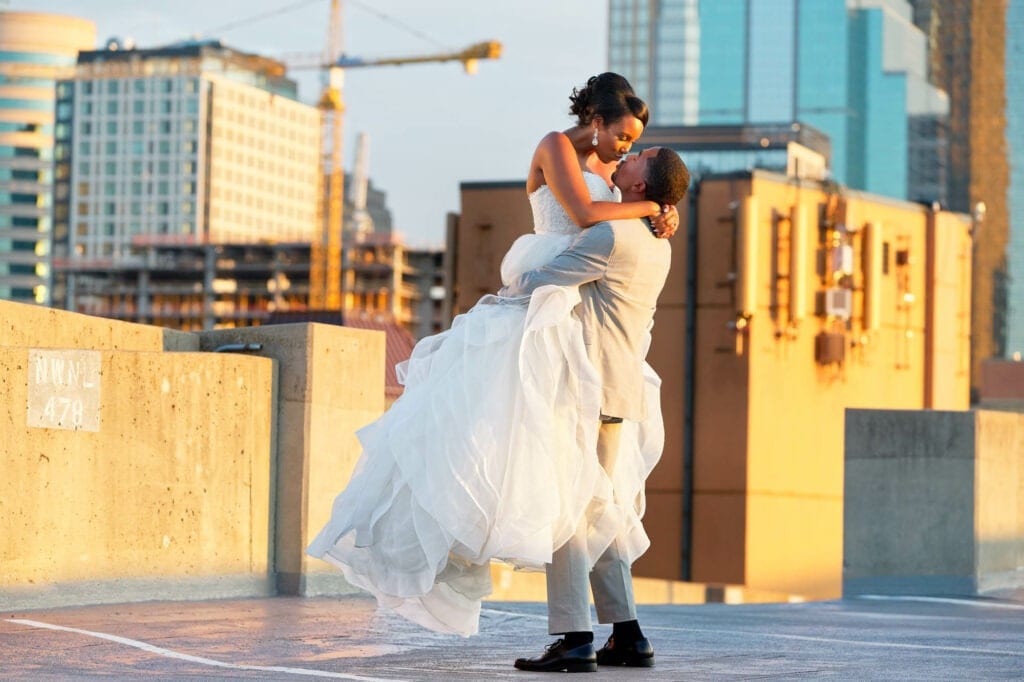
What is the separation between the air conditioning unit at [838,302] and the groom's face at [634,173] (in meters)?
33.6

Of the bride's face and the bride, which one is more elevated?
the bride's face

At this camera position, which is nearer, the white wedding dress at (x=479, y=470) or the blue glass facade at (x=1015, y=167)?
the white wedding dress at (x=479, y=470)

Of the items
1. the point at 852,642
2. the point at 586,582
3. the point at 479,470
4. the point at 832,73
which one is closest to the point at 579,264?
the point at 479,470

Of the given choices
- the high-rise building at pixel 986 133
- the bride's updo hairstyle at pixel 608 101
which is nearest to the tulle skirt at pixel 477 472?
the bride's updo hairstyle at pixel 608 101

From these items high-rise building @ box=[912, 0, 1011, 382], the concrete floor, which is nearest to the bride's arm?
the concrete floor

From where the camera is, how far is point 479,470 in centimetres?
627

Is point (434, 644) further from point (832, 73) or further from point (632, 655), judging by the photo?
point (832, 73)

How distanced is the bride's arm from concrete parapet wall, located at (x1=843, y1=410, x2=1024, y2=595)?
17.6 feet

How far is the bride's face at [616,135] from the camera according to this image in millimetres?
6727

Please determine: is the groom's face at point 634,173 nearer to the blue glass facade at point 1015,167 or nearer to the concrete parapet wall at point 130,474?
the concrete parapet wall at point 130,474

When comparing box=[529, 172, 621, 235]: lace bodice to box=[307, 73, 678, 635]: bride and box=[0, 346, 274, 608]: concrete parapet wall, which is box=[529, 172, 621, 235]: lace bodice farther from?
box=[0, 346, 274, 608]: concrete parapet wall

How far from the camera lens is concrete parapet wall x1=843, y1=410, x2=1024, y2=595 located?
11617 millimetres

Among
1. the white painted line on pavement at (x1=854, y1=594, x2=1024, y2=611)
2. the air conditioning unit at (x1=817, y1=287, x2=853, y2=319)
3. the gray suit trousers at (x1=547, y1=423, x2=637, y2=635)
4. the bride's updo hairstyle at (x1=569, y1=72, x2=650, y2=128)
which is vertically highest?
the air conditioning unit at (x1=817, y1=287, x2=853, y2=319)

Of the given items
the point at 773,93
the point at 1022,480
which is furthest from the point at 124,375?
the point at 773,93
